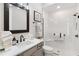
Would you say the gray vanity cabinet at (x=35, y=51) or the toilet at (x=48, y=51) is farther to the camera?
the toilet at (x=48, y=51)

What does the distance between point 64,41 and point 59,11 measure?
1.65ft

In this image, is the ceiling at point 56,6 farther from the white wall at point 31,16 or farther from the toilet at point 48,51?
the toilet at point 48,51

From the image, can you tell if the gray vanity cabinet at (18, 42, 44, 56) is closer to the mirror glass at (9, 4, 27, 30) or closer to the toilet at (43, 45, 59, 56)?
the toilet at (43, 45, 59, 56)

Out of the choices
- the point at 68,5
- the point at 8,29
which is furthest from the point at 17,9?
the point at 68,5

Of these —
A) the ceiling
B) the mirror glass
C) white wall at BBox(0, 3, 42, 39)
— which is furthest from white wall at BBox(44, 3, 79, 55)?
the mirror glass

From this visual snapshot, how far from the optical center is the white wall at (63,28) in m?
1.64

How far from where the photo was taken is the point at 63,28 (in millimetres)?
1653

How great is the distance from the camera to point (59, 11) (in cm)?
167

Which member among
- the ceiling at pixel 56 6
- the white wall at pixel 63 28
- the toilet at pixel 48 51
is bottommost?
the toilet at pixel 48 51

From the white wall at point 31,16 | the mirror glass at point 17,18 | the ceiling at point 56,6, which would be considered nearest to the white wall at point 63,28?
the ceiling at point 56,6

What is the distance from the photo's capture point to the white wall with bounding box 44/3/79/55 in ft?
5.38

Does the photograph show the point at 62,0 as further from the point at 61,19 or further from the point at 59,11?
the point at 61,19

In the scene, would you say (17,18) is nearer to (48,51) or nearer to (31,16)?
(31,16)

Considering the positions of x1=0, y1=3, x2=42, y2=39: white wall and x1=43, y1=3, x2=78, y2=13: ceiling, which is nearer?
x1=0, y1=3, x2=42, y2=39: white wall
